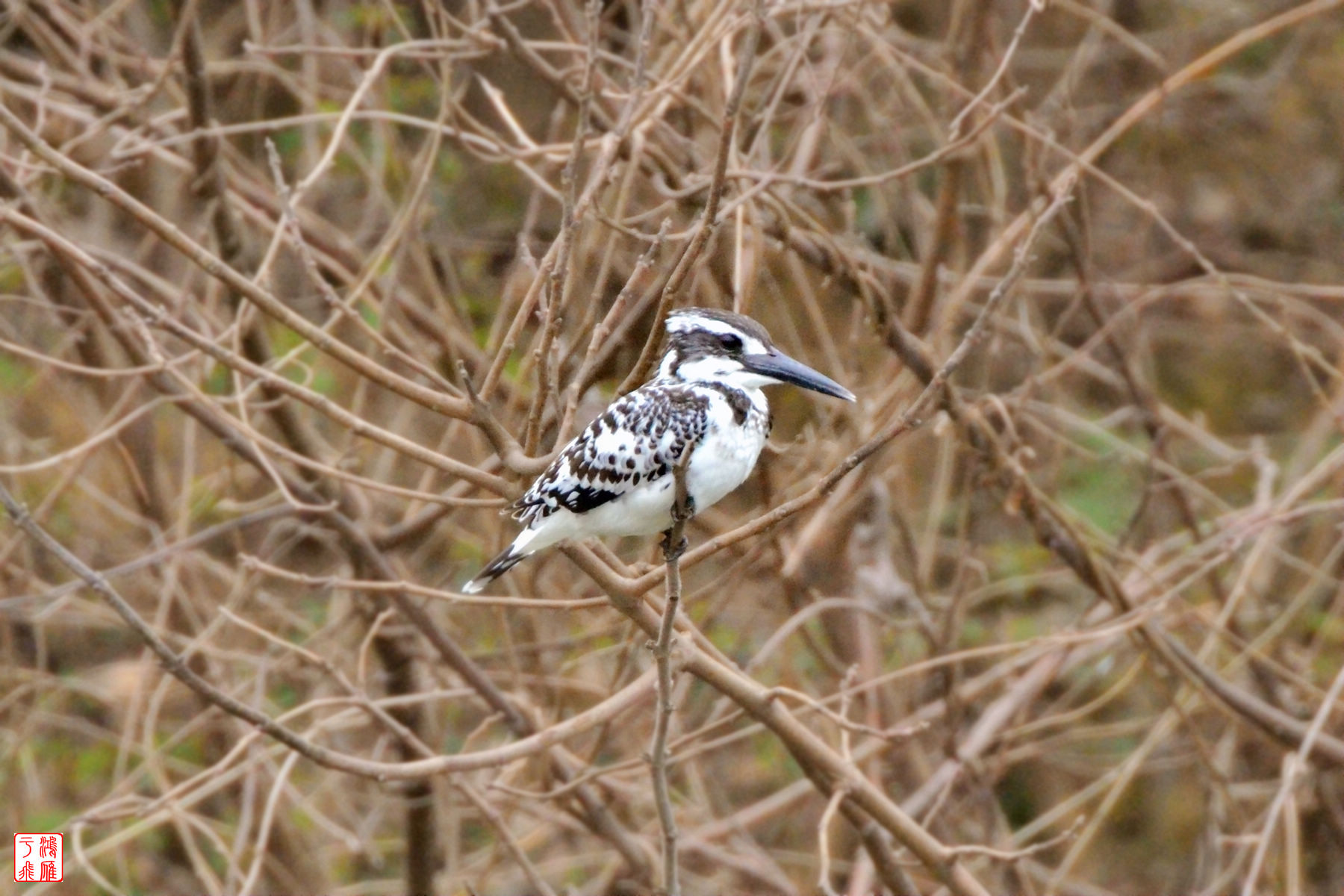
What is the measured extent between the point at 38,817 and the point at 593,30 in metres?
3.77

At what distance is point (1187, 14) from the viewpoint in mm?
6285

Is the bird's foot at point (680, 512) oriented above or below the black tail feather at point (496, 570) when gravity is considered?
below

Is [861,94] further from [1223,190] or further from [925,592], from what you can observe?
[1223,190]

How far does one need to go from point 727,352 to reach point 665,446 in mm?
240

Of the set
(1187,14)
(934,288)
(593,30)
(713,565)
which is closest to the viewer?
(593,30)

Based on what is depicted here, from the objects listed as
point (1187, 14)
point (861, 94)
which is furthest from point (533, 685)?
point (1187, 14)

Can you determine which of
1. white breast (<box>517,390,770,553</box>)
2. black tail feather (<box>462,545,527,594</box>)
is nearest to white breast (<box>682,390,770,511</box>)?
white breast (<box>517,390,770,553</box>)

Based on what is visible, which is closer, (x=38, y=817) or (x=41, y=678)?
(x=41, y=678)

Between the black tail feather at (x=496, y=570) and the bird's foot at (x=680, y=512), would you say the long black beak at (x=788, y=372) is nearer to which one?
the bird's foot at (x=680, y=512)

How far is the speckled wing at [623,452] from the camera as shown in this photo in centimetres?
249

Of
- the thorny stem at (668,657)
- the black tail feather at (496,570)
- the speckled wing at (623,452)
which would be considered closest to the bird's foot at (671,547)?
the thorny stem at (668,657)

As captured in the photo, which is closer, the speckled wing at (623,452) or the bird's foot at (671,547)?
the bird's foot at (671,547)

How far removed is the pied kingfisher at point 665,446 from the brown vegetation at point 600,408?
0.09 m

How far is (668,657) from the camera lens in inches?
84.0
